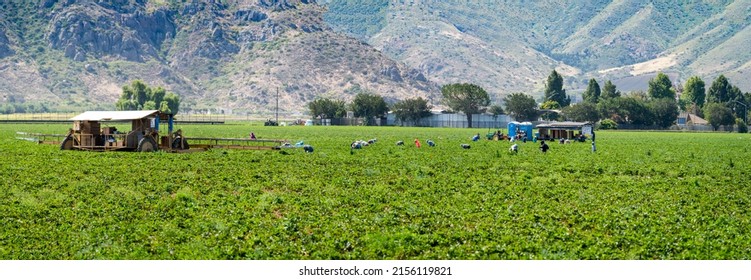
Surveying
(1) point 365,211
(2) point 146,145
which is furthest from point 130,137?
(1) point 365,211

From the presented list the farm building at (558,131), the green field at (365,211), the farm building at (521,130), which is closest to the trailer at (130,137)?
Result: the green field at (365,211)

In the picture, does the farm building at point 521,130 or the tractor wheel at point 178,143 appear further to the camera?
the farm building at point 521,130

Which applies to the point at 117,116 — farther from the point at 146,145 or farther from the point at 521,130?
the point at 521,130

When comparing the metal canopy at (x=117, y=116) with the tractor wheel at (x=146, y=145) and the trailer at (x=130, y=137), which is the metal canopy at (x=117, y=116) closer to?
the trailer at (x=130, y=137)

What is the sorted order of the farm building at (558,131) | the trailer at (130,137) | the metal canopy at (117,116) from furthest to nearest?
the farm building at (558,131)
the metal canopy at (117,116)
the trailer at (130,137)

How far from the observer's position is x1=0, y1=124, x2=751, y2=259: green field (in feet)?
74.8

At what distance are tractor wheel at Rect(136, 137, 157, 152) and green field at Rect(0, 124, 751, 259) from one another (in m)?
10.7

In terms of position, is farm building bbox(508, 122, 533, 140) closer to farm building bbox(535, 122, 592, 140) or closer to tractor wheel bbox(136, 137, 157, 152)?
farm building bbox(535, 122, 592, 140)

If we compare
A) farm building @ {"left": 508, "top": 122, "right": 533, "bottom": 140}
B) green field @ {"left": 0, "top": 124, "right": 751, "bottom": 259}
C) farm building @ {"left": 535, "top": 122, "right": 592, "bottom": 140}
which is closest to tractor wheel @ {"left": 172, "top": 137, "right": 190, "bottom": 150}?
green field @ {"left": 0, "top": 124, "right": 751, "bottom": 259}

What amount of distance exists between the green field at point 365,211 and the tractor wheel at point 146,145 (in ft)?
35.0

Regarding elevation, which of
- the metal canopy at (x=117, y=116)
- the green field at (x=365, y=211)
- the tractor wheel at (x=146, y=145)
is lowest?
the green field at (x=365, y=211)

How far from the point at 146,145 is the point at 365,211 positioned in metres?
32.3

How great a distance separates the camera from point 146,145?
5788 cm

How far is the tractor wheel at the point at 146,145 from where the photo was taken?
189 feet
